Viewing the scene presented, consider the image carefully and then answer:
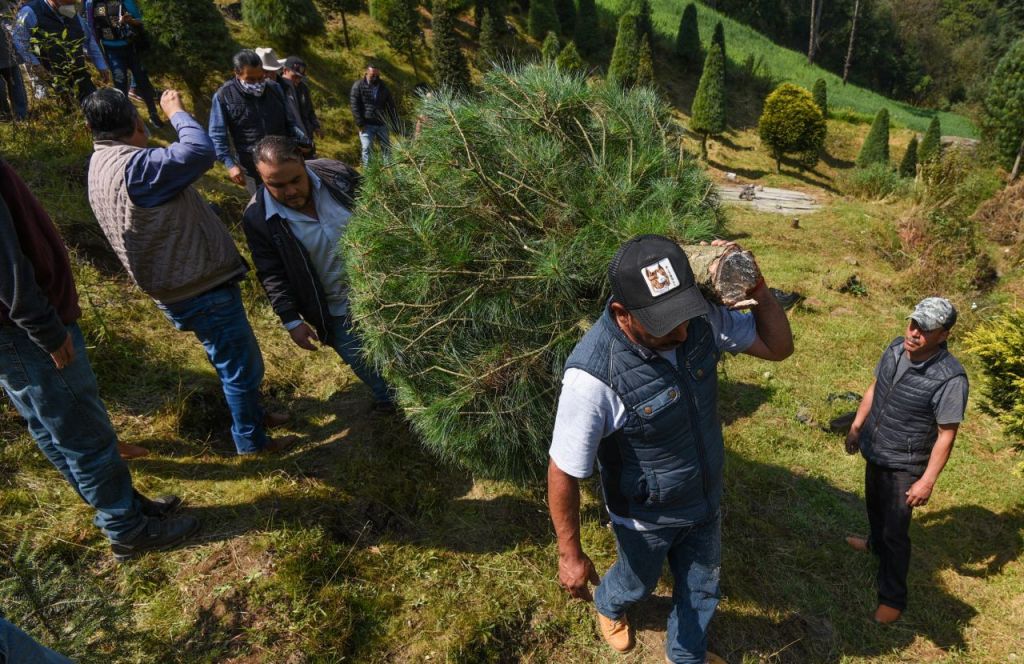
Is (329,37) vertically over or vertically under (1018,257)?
over

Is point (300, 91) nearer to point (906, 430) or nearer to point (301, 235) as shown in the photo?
point (301, 235)

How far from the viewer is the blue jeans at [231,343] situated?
2.92 meters

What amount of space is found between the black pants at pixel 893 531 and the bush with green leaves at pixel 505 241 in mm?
2028

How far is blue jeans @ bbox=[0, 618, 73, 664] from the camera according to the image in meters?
1.38

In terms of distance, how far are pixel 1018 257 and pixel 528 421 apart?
11011 mm

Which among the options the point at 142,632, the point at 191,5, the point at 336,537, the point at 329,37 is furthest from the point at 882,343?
the point at 329,37

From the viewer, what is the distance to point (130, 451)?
320cm

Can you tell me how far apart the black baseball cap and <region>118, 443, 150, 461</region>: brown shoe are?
313 cm

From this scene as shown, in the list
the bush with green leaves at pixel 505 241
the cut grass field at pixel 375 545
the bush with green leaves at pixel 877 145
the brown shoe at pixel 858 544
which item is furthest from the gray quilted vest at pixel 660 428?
the bush with green leaves at pixel 877 145


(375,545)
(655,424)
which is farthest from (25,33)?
(655,424)

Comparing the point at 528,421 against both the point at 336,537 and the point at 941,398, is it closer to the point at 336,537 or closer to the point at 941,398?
→ the point at 336,537

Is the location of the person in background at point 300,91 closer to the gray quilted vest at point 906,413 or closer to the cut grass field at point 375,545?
the cut grass field at point 375,545

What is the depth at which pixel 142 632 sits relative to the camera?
2.31m

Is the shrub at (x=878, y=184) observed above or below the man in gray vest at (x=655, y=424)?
below
